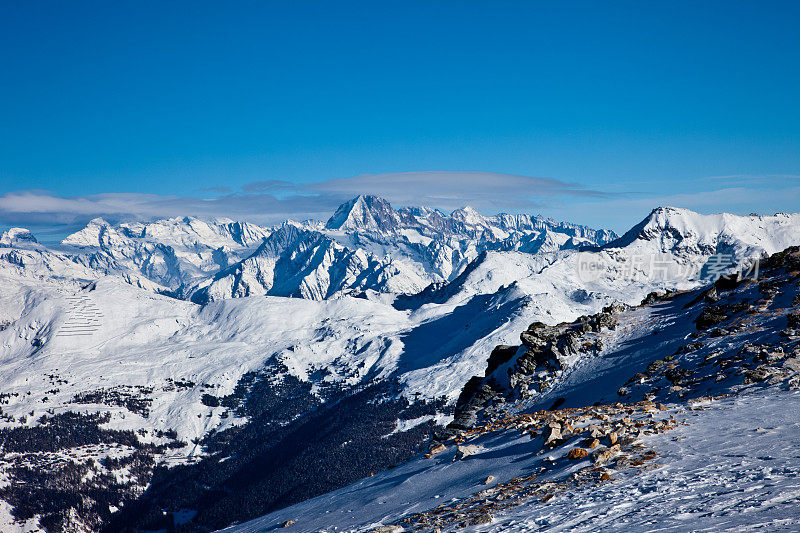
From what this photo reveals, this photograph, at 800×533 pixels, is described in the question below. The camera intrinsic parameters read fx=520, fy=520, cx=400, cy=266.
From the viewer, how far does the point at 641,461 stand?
71.3ft

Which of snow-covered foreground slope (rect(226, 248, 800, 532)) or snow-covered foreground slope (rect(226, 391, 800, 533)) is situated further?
snow-covered foreground slope (rect(226, 248, 800, 532))

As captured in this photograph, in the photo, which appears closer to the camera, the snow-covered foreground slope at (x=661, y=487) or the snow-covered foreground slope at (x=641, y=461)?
the snow-covered foreground slope at (x=661, y=487)

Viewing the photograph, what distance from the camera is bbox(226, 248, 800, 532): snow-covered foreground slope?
1709cm

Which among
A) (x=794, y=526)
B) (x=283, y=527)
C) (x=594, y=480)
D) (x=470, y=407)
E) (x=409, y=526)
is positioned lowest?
(x=470, y=407)

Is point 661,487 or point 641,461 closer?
point 661,487

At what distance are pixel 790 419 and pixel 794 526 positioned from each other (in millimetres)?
13274

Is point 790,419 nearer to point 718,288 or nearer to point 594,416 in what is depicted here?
point 594,416

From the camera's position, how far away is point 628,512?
1716cm

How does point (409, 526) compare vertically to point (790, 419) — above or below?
below

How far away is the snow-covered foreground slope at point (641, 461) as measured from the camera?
56.1ft

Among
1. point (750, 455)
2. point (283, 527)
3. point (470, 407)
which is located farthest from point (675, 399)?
point (470, 407)

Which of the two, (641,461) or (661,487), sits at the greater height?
(661,487)

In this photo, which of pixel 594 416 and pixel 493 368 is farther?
pixel 493 368

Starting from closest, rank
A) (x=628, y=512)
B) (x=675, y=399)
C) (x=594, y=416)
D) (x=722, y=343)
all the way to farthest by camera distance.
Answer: (x=628, y=512)
(x=594, y=416)
(x=675, y=399)
(x=722, y=343)
